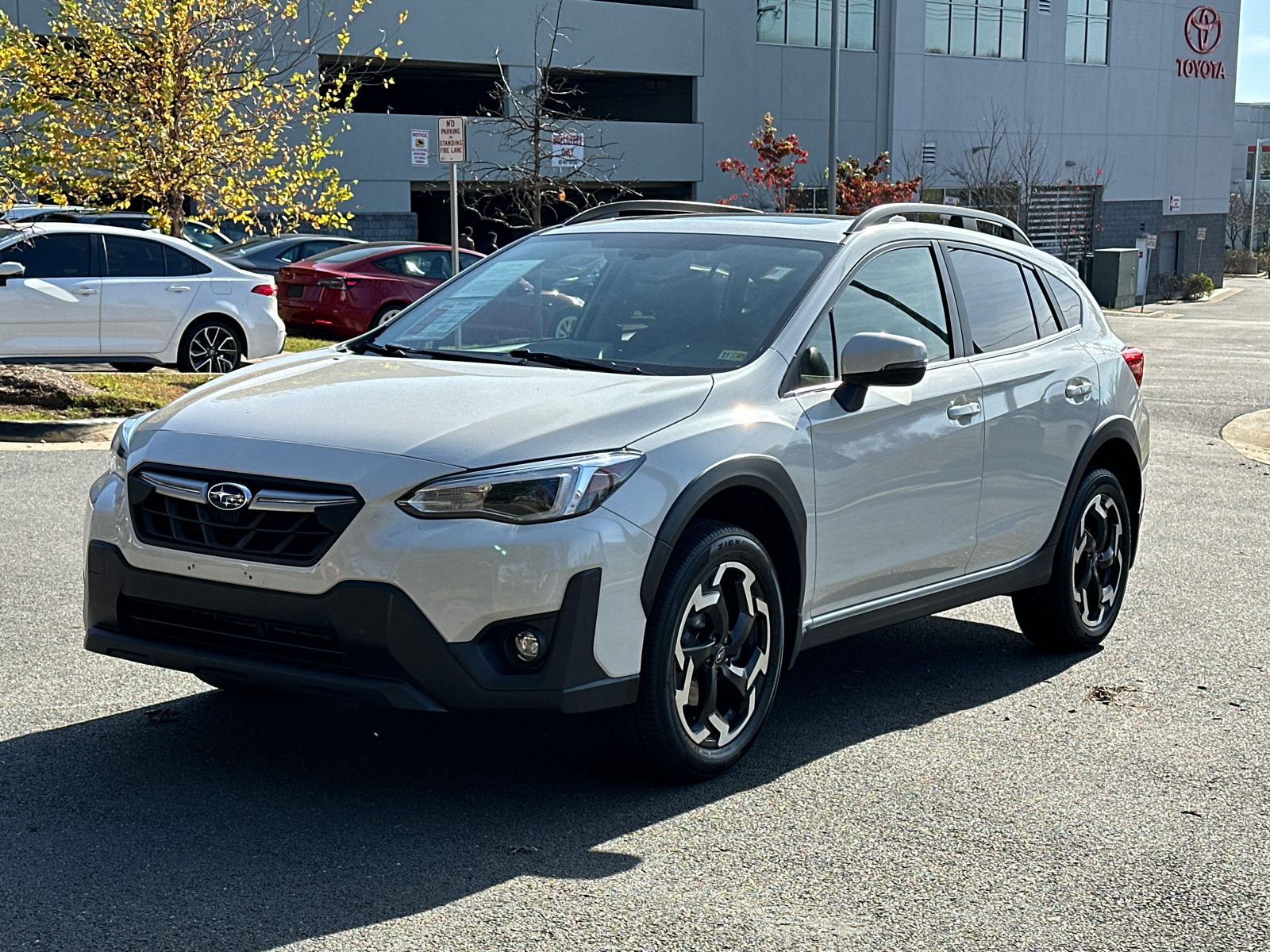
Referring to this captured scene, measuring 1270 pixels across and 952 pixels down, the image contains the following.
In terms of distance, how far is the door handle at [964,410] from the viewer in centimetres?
593

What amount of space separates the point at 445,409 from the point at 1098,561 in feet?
11.7

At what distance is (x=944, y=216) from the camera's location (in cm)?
666

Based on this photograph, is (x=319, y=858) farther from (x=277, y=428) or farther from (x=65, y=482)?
(x=65, y=482)

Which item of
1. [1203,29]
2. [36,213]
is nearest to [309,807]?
[36,213]

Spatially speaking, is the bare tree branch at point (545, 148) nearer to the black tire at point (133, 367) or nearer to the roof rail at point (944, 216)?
the black tire at point (133, 367)

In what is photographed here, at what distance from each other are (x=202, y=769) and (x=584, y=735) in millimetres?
1285

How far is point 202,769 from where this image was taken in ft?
16.3

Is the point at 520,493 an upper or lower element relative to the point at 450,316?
lower

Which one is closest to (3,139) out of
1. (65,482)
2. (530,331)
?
(65,482)

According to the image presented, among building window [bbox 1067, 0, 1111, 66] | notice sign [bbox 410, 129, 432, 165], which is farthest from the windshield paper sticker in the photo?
building window [bbox 1067, 0, 1111, 66]

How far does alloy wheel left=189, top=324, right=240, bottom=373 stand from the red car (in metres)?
4.62

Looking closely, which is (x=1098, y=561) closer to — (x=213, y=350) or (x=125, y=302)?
(x=125, y=302)

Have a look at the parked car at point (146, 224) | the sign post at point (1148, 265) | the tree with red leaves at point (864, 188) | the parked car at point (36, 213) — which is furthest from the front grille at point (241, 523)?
the sign post at point (1148, 265)

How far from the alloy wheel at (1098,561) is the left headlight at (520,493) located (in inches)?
121
